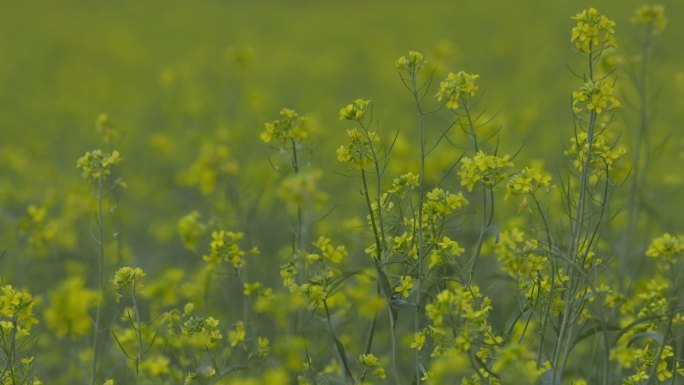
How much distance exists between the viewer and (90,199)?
5801 mm

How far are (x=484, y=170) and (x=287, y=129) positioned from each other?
0.79 m

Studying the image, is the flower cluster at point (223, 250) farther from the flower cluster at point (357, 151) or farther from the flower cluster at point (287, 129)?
the flower cluster at point (357, 151)

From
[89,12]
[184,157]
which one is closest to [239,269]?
[184,157]

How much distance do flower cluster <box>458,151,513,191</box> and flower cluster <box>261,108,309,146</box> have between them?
2.19ft

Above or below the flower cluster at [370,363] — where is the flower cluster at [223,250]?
above

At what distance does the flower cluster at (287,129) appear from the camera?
3119 millimetres

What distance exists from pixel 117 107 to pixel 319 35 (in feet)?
19.2

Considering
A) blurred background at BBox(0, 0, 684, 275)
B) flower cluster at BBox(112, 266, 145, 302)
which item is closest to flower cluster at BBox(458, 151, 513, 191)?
blurred background at BBox(0, 0, 684, 275)

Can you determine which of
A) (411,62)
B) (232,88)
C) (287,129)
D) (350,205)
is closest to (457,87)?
(411,62)

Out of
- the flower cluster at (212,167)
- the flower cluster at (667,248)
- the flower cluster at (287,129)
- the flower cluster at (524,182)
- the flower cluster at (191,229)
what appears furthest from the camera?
the flower cluster at (212,167)

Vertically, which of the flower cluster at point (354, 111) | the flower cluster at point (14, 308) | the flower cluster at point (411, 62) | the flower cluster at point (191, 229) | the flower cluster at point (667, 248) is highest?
the flower cluster at point (411, 62)

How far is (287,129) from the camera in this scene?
3152mm

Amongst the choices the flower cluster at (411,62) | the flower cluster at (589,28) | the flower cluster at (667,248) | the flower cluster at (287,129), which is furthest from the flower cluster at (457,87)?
the flower cluster at (667,248)

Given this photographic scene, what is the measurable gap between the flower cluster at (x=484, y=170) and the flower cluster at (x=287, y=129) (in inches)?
26.2
